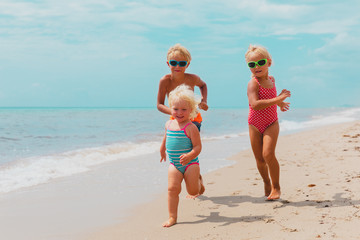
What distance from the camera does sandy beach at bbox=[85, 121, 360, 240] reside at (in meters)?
3.25

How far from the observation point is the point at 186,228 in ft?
11.6

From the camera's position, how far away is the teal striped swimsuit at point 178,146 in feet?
12.2

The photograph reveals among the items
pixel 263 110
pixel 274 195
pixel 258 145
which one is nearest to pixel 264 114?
pixel 263 110

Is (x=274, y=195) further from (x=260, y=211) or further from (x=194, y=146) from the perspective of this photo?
(x=194, y=146)

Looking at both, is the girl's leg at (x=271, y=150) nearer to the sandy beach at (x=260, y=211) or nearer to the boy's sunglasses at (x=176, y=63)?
the sandy beach at (x=260, y=211)

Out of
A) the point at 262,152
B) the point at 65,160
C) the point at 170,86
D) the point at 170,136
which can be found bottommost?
the point at 65,160

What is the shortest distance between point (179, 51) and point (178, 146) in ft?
4.26

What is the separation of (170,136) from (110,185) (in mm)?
2264

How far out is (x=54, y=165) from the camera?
7484 mm

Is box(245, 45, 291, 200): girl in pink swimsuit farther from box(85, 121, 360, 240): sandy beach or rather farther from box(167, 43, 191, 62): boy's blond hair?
box(167, 43, 191, 62): boy's blond hair

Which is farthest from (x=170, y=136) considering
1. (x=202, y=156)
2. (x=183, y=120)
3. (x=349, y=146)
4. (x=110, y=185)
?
(x=349, y=146)

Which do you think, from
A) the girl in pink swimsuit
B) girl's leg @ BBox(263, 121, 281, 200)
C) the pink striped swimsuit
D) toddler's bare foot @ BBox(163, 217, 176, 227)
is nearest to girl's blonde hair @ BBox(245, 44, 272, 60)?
the girl in pink swimsuit

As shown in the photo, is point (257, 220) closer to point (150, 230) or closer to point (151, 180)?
point (150, 230)

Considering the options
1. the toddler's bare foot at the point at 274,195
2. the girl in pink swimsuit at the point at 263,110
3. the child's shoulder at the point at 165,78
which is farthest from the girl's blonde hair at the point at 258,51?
the toddler's bare foot at the point at 274,195
